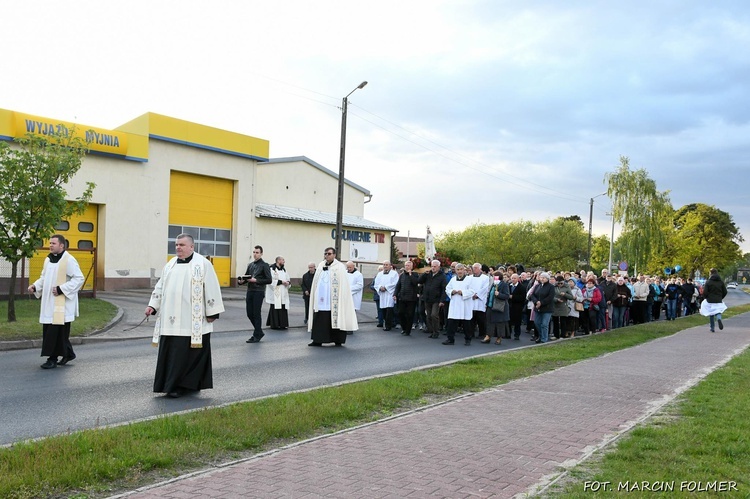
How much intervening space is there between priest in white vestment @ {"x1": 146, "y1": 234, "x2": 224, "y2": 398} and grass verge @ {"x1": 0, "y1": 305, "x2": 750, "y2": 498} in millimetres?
1141

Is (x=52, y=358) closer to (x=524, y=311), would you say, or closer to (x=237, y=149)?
(x=524, y=311)

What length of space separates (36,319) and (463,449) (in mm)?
12328

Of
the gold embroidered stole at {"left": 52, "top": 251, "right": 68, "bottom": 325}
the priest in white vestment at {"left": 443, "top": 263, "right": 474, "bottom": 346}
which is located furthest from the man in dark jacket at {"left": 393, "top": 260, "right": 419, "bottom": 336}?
the gold embroidered stole at {"left": 52, "top": 251, "right": 68, "bottom": 325}

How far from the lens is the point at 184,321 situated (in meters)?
7.96

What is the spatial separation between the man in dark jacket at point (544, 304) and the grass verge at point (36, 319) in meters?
10.00

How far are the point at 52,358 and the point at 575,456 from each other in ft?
25.1

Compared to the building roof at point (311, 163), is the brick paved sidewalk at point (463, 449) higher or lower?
lower

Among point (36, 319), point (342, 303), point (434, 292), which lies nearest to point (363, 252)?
point (434, 292)

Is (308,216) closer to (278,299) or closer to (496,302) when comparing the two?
(278,299)

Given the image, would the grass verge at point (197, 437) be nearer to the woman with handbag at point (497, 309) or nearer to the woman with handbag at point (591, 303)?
the woman with handbag at point (497, 309)

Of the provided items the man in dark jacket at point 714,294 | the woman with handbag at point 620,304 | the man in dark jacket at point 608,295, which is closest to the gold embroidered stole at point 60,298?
the man in dark jacket at point 608,295

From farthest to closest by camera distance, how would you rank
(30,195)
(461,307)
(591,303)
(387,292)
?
1. (591,303)
2. (387,292)
3. (461,307)
4. (30,195)

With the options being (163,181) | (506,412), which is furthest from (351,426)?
(163,181)

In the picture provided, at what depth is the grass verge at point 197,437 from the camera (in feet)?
15.0
